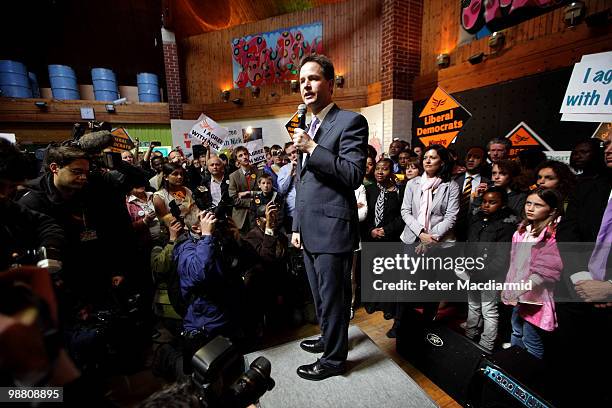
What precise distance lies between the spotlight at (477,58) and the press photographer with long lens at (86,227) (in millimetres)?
5589

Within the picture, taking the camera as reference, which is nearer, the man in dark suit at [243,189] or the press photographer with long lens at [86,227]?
the press photographer with long lens at [86,227]

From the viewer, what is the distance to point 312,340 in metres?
2.10

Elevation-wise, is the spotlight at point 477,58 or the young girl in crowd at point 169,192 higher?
the spotlight at point 477,58

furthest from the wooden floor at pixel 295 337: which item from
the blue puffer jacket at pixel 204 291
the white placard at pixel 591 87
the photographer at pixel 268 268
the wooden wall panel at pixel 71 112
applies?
the wooden wall panel at pixel 71 112

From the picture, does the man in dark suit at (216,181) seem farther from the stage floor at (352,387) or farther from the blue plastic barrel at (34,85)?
the blue plastic barrel at (34,85)

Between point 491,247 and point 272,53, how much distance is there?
25.6 ft

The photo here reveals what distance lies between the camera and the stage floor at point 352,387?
1.62 m

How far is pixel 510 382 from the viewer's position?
1.46 metres

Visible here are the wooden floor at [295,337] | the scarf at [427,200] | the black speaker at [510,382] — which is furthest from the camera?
the scarf at [427,200]

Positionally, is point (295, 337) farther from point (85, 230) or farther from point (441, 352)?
point (85, 230)

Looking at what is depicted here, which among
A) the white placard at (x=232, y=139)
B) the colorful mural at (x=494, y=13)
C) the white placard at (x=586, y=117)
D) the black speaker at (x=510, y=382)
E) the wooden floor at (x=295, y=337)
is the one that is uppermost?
the colorful mural at (x=494, y=13)

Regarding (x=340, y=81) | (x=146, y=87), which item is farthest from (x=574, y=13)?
(x=146, y=87)

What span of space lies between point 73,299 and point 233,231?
40.2 inches

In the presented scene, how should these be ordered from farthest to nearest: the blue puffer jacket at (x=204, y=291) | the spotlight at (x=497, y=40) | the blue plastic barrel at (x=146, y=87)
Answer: the blue plastic barrel at (x=146, y=87), the spotlight at (x=497, y=40), the blue puffer jacket at (x=204, y=291)
